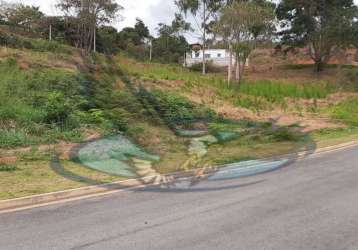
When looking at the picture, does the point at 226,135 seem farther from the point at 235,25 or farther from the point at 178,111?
the point at 235,25

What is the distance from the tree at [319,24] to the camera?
51.5 metres

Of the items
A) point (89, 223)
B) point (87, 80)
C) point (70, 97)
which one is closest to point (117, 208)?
point (89, 223)

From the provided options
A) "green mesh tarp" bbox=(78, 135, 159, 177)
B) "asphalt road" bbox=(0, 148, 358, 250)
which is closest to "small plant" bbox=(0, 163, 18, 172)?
"green mesh tarp" bbox=(78, 135, 159, 177)

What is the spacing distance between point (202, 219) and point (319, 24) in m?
53.0

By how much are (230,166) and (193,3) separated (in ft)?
147

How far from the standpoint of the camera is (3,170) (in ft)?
35.6

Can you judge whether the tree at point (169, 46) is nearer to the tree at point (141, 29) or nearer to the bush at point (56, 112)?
the tree at point (141, 29)

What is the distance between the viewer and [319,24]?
182ft

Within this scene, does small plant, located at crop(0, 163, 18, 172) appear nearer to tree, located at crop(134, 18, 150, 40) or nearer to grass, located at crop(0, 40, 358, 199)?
grass, located at crop(0, 40, 358, 199)

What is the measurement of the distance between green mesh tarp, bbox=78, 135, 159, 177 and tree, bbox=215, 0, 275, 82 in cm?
3031

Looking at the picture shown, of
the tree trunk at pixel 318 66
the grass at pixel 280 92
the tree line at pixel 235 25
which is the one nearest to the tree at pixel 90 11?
the tree line at pixel 235 25

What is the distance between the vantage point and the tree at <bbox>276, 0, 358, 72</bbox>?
5150 centimetres

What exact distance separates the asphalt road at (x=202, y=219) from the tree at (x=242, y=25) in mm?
35479

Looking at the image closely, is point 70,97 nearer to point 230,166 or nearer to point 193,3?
point 230,166
